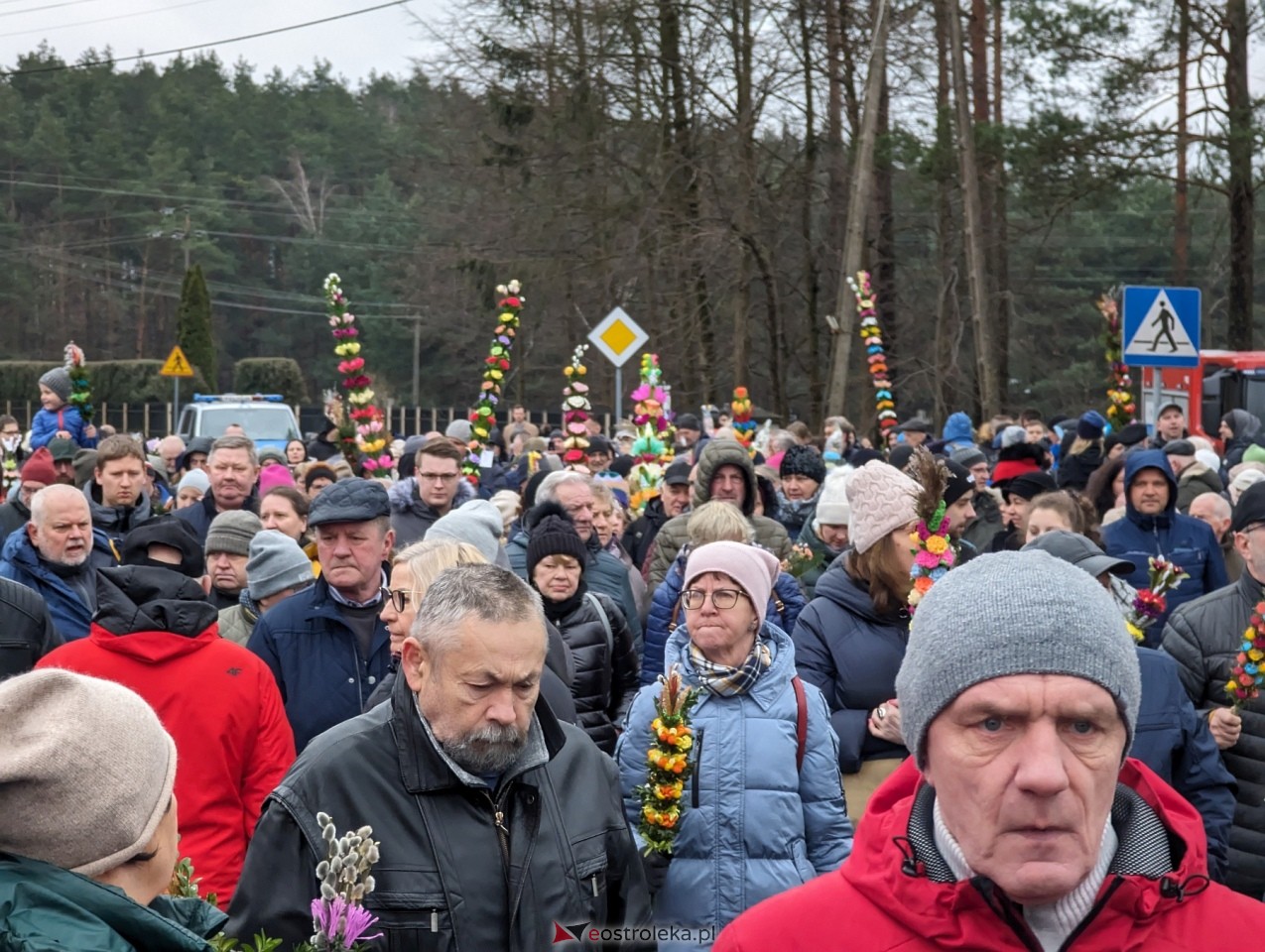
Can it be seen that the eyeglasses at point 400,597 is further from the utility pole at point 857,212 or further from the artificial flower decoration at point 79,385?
the utility pole at point 857,212

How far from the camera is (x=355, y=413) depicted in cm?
1318

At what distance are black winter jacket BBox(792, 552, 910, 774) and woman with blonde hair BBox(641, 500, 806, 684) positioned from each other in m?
1.61

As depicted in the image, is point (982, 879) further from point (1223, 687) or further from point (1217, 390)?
point (1217, 390)

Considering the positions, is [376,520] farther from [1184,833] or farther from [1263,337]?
[1263,337]

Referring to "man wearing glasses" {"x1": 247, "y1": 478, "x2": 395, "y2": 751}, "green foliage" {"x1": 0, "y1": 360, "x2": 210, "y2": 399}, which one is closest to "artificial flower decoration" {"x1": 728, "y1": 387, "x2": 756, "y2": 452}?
"man wearing glasses" {"x1": 247, "y1": 478, "x2": 395, "y2": 751}

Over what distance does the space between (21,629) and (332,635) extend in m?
1.46

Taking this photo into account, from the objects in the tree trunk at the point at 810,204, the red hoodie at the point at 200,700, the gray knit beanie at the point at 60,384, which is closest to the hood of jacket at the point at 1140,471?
the red hoodie at the point at 200,700

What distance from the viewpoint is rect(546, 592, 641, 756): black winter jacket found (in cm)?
729

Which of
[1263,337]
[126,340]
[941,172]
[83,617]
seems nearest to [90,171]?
[126,340]

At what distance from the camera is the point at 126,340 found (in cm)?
8594

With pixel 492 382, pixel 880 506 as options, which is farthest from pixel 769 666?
pixel 492 382

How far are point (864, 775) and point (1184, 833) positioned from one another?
3.47 m

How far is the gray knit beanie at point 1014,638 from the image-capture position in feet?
7.68

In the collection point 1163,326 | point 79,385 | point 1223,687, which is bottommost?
point 1223,687
